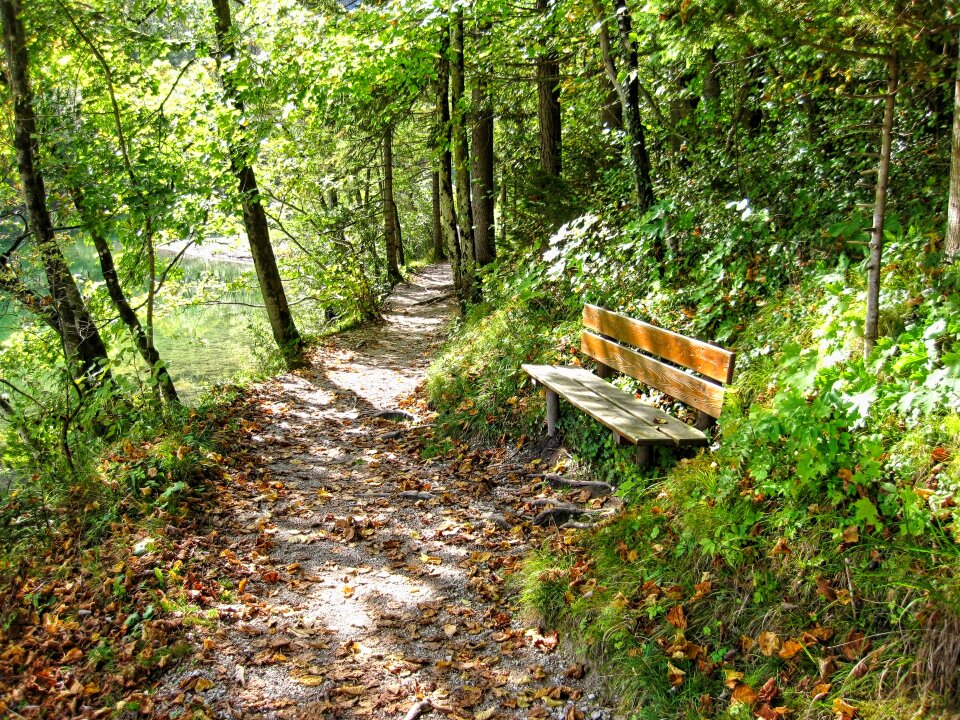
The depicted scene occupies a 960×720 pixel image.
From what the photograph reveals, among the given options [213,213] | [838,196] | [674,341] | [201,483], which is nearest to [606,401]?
[674,341]

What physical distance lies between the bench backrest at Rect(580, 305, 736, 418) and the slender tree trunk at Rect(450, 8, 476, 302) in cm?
483

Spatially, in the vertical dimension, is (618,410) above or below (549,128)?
below

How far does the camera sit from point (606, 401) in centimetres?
514

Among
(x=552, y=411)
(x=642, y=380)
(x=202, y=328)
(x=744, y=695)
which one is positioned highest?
(x=642, y=380)

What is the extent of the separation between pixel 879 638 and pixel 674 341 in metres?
2.46

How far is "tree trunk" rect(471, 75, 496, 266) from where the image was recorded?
10.7 meters

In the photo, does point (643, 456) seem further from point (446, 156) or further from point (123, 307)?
point (446, 156)

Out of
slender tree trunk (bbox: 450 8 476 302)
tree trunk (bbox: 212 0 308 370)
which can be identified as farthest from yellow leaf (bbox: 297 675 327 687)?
slender tree trunk (bbox: 450 8 476 302)

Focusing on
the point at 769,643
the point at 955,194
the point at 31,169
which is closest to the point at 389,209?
the point at 31,169

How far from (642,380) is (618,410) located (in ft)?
1.77

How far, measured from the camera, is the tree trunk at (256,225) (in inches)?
353

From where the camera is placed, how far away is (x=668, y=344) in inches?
192

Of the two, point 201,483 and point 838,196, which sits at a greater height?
point 838,196

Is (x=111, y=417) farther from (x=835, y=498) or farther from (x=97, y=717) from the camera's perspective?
(x=835, y=498)
